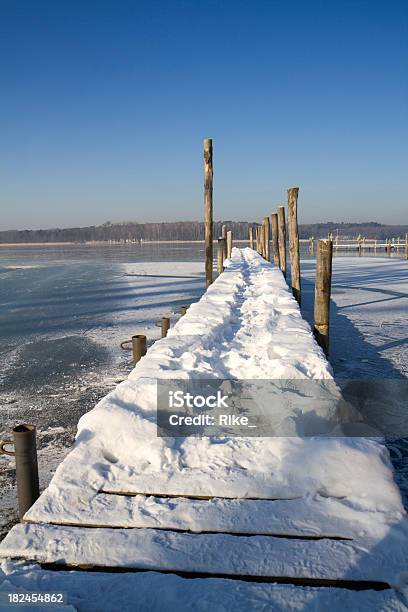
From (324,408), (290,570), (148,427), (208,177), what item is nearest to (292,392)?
(324,408)

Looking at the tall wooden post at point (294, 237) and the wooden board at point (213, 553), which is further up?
the tall wooden post at point (294, 237)

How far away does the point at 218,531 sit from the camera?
7.84 feet

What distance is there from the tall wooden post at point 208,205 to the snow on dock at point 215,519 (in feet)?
31.6

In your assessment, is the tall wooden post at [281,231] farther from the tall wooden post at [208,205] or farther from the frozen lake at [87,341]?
the tall wooden post at [208,205]

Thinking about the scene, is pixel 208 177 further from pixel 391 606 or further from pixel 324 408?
pixel 391 606

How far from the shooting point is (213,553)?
2.21 meters

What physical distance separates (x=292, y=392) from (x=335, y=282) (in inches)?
622

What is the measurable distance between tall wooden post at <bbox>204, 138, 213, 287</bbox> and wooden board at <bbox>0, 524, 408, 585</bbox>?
35.9 ft

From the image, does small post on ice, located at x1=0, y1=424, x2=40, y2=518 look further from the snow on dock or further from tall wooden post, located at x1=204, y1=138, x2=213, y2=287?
tall wooden post, located at x1=204, y1=138, x2=213, y2=287

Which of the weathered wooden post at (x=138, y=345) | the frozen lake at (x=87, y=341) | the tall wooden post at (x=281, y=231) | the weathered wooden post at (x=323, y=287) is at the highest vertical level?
the tall wooden post at (x=281, y=231)

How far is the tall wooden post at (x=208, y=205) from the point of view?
1327cm

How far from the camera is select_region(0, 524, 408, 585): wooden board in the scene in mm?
2096

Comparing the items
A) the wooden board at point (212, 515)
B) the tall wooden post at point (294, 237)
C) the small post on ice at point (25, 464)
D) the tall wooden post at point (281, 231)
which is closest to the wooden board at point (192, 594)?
the wooden board at point (212, 515)

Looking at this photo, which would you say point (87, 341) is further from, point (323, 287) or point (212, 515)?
point (212, 515)
